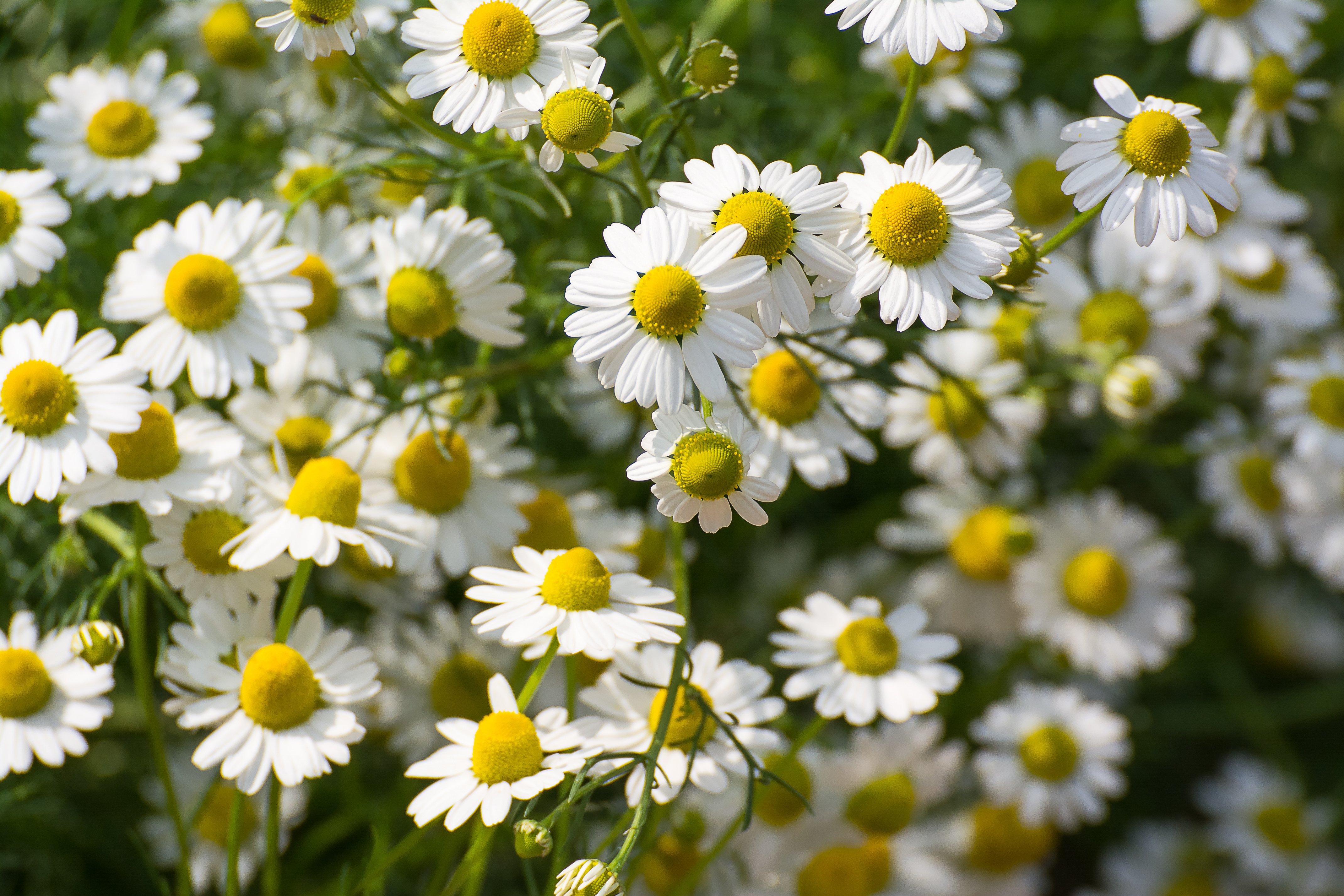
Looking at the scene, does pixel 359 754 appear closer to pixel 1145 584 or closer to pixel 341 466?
pixel 341 466

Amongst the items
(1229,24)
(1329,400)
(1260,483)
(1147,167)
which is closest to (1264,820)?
(1260,483)

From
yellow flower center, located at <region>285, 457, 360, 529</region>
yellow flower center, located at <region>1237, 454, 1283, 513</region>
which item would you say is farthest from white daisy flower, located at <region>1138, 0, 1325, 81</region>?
yellow flower center, located at <region>285, 457, 360, 529</region>

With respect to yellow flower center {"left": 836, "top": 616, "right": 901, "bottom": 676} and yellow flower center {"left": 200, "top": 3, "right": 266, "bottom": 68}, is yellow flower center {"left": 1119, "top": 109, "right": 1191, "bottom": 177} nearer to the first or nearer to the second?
yellow flower center {"left": 836, "top": 616, "right": 901, "bottom": 676}

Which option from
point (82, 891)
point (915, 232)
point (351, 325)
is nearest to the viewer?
point (915, 232)

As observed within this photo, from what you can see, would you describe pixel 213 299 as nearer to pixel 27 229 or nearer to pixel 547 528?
pixel 27 229

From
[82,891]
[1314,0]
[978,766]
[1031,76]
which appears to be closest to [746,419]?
[978,766]

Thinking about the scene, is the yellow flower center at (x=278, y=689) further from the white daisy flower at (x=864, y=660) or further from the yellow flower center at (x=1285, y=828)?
the yellow flower center at (x=1285, y=828)
